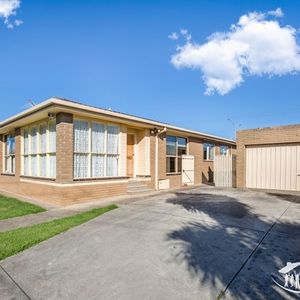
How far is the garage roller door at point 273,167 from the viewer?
1100cm

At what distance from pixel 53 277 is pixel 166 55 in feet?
41.9

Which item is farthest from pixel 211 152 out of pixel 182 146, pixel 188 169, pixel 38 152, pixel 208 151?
pixel 38 152

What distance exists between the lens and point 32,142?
38.0 ft

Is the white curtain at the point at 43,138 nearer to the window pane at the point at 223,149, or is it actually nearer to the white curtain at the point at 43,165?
the white curtain at the point at 43,165

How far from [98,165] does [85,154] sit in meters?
0.81

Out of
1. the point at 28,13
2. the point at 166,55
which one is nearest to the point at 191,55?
the point at 166,55

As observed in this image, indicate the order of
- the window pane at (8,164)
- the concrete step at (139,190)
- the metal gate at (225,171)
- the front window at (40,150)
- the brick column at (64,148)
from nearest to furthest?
1. the brick column at (64,148)
2. the front window at (40,150)
3. the concrete step at (139,190)
4. the metal gate at (225,171)
5. the window pane at (8,164)

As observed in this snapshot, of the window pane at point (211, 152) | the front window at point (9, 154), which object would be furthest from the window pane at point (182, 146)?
the front window at point (9, 154)

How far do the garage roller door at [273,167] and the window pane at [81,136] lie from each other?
7.86 m

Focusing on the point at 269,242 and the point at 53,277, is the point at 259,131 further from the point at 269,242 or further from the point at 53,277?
the point at 53,277

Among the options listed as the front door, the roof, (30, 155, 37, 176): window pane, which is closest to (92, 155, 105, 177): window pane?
the roof

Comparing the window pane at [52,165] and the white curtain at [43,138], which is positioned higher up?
the white curtain at [43,138]

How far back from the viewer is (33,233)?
5.62 m

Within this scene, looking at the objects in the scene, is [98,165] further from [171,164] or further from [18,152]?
[171,164]
